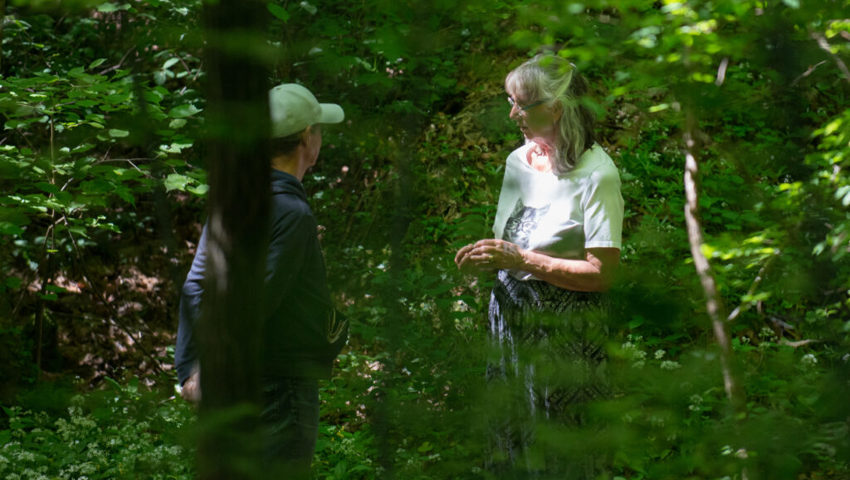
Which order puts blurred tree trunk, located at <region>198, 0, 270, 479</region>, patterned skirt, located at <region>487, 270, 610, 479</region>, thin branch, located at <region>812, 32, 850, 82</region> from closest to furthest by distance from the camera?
blurred tree trunk, located at <region>198, 0, 270, 479</region> < patterned skirt, located at <region>487, 270, 610, 479</region> < thin branch, located at <region>812, 32, 850, 82</region>

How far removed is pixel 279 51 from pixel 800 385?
0.88m

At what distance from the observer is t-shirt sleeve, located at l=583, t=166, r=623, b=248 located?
2.59 metres

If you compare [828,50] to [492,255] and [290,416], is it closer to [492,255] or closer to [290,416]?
[492,255]

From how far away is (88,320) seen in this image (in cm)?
659

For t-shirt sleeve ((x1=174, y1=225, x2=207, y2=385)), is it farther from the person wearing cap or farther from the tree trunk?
the tree trunk

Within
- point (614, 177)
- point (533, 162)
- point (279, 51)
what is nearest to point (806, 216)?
point (279, 51)

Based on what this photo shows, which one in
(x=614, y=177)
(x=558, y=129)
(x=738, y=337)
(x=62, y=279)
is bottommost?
(x=738, y=337)

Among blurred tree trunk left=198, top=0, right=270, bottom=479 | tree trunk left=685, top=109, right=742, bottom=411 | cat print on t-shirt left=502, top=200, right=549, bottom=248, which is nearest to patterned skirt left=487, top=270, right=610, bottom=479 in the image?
tree trunk left=685, top=109, right=742, bottom=411

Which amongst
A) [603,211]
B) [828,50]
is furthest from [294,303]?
[828,50]

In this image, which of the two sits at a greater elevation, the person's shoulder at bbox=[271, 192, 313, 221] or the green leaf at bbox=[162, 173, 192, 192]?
the green leaf at bbox=[162, 173, 192, 192]

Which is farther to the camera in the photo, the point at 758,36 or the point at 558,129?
the point at 558,129

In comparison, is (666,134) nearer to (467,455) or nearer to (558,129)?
(558,129)

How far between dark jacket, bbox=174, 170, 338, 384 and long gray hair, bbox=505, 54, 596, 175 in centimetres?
96

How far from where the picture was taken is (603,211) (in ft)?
8.54
